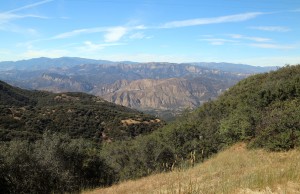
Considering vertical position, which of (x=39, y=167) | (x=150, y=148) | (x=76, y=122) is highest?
(x=39, y=167)

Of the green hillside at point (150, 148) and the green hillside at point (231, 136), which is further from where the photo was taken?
the green hillside at point (231, 136)

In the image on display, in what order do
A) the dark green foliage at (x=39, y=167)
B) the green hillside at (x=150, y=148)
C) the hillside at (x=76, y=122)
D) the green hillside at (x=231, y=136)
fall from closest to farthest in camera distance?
the dark green foliage at (x=39, y=167) < the green hillside at (x=150, y=148) < the green hillside at (x=231, y=136) < the hillside at (x=76, y=122)

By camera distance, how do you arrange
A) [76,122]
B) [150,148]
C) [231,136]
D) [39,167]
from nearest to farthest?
[39,167] < [231,136] < [150,148] < [76,122]

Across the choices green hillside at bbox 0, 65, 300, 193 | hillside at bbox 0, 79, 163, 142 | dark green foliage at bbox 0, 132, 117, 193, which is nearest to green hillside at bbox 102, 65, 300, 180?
green hillside at bbox 0, 65, 300, 193

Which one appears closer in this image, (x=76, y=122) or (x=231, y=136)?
(x=231, y=136)

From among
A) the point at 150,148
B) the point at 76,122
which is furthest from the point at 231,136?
the point at 76,122

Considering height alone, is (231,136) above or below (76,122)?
above

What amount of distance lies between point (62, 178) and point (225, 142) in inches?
659

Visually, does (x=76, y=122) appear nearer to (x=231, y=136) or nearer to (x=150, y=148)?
(x=150, y=148)

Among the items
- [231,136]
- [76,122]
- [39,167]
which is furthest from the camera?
[76,122]

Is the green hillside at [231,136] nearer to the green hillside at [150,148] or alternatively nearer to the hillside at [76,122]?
the green hillside at [150,148]

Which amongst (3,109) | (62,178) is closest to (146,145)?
(62,178)

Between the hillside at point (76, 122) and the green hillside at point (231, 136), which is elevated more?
the green hillside at point (231, 136)

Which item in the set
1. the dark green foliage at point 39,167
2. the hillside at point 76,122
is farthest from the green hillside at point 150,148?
the hillside at point 76,122
